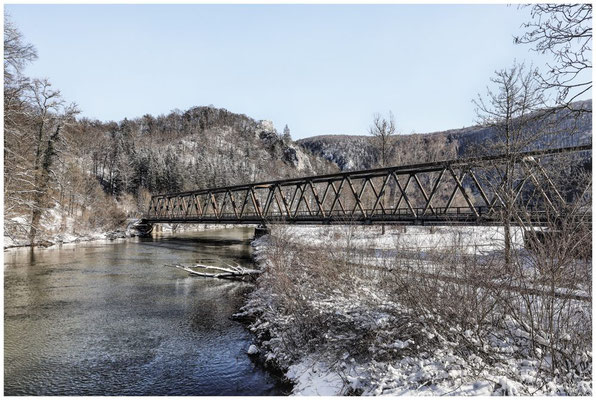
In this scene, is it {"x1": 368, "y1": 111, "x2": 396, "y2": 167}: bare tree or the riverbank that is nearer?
the riverbank

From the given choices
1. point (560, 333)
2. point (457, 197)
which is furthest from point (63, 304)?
point (457, 197)

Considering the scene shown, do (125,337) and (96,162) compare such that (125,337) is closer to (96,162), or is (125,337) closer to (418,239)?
(418,239)

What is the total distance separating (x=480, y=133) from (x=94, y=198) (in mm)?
128256

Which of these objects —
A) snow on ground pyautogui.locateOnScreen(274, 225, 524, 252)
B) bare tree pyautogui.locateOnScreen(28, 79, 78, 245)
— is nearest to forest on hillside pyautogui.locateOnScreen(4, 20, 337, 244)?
bare tree pyautogui.locateOnScreen(28, 79, 78, 245)

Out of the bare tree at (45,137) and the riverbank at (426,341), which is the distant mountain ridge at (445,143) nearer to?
the riverbank at (426,341)

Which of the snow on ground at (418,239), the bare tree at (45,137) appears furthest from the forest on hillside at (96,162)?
the snow on ground at (418,239)

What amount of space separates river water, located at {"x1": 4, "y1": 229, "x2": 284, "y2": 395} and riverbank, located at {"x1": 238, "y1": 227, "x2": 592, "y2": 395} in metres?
1.26

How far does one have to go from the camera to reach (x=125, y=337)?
35.3 ft

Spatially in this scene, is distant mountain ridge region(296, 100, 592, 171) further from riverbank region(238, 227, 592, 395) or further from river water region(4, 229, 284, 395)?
river water region(4, 229, 284, 395)

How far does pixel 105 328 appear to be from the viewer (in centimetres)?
1151

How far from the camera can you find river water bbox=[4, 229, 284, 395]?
802 cm

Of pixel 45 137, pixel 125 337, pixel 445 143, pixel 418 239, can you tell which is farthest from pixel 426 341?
pixel 445 143

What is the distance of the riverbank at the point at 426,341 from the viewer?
227 inches

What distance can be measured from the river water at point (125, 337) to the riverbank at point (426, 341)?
1.26m
